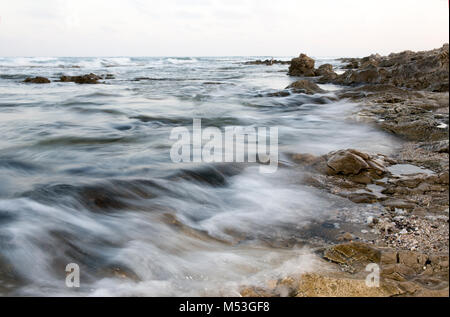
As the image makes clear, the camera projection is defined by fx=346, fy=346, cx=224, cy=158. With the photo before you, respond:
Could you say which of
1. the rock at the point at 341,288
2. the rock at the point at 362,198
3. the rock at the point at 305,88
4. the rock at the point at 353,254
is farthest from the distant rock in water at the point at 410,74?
the rock at the point at 341,288

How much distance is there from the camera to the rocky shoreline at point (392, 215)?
5.87 feet

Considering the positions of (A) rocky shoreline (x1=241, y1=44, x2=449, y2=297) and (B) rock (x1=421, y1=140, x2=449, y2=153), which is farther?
(B) rock (x1=421, y1=140, x2=449, y2=153)

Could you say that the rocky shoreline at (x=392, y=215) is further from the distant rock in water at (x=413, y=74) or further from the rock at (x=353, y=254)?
the distant rock in water at (x=413, y=74)

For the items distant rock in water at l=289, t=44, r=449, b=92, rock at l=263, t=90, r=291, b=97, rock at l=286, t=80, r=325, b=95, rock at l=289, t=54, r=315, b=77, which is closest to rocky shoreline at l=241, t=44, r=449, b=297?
distant rock in water at l=289, t=44, r=449, b=92

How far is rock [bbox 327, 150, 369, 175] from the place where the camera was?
356cm

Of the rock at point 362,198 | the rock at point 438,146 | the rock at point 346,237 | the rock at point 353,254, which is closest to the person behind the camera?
the rock at point 353,254

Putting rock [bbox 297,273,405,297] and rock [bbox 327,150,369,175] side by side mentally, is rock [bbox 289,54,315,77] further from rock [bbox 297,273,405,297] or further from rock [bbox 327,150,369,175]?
rock [bbox 297,273,405,297]

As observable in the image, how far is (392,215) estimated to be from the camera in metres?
2.67

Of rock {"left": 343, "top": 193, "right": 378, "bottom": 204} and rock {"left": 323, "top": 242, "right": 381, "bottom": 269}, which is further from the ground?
rock {"left": 343, "top": 193, "right": 378, "bottom": 204}

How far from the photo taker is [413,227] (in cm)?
240

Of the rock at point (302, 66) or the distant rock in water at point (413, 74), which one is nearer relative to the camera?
the distant rock in water at point (413, 74)

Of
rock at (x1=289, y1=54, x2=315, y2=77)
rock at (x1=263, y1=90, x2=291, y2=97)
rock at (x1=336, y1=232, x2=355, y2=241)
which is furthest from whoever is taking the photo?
rock at (x1=289, y1=54, x2=315, y2=77)

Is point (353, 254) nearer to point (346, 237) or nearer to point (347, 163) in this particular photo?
point (346, 237)
